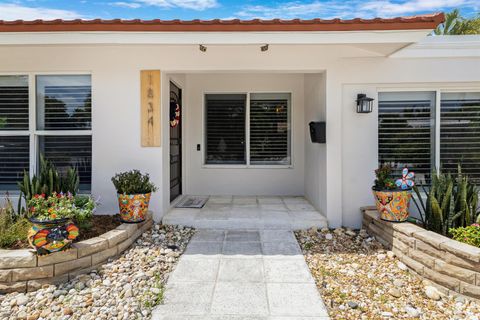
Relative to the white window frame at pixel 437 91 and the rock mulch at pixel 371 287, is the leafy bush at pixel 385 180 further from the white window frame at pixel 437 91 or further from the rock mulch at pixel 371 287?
the white window frame at pixel 437 91

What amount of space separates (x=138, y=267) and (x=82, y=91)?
3245 millimetres

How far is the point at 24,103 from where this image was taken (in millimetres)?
5188

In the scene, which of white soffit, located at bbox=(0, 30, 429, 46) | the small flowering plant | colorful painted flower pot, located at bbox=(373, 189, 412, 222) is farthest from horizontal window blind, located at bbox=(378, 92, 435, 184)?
the small flowering plant

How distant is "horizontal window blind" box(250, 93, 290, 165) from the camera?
23.2 ft

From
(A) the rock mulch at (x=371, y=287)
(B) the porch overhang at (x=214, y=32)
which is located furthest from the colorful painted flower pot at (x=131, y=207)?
(A) the rock mulch at (x=371, y=287)

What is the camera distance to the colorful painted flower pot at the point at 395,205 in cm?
411

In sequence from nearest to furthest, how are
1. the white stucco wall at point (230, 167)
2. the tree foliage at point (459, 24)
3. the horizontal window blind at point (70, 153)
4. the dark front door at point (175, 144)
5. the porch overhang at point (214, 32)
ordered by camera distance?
1. the porch overhang at point (214, 32)
2. the horizontal window blind at point (70, 153)
3. the dark front door at point (175, 144)
4. the white stucco wall at point (230, 167)
5. the tree foliage at point (459, 24)

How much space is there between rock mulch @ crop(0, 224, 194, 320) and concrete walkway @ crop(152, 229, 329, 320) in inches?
6.8

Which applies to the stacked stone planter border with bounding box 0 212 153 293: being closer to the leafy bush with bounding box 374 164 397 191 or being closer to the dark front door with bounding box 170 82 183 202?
the dark front door with bounding box 170 82 183 202

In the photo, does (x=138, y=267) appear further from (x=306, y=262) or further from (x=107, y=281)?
(x=306, y=262)

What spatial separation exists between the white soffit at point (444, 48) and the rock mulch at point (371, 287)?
3048 millimetres

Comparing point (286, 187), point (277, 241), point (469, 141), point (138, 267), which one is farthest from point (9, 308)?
point (469, 141)

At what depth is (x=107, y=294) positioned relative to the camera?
3047 millimetres

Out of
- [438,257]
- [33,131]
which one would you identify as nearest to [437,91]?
[438,257]
